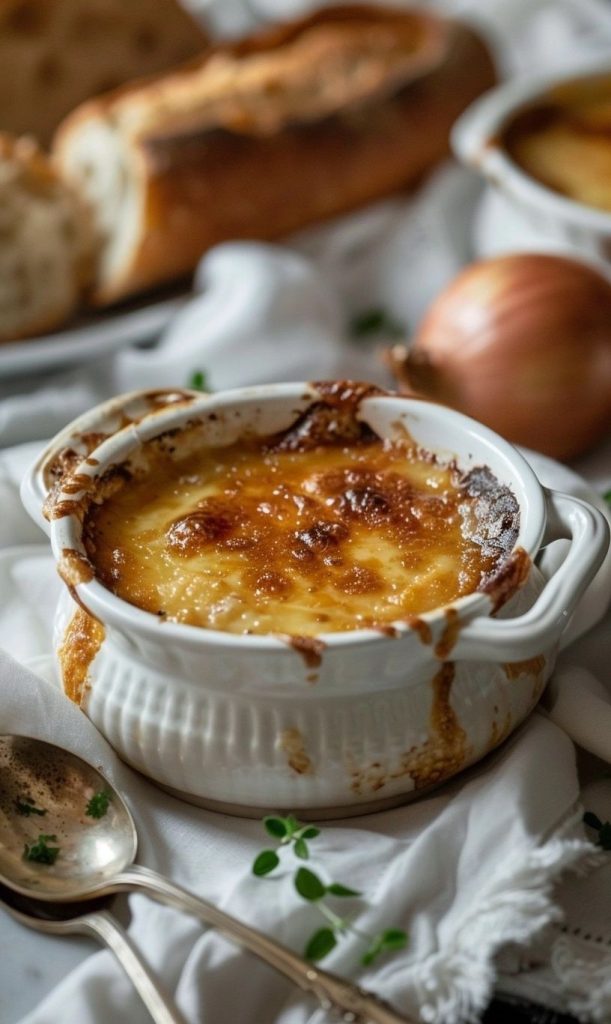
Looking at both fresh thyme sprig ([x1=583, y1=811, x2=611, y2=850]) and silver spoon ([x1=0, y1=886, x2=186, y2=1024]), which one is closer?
silver spoon ([x1=0, y1=886, x2=186, y2=1024])

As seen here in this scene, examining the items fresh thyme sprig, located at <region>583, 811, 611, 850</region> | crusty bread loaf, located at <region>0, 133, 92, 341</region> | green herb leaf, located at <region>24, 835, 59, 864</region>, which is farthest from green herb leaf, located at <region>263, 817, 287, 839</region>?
crusty bread loaf, located at <region>0, 133, 92, 341</region>

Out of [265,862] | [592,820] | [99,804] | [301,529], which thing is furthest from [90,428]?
[592,820]

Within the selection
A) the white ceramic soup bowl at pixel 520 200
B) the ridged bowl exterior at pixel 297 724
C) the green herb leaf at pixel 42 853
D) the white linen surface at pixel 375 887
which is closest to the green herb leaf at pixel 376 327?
the white ceramic soup bowl at pixel 520 200

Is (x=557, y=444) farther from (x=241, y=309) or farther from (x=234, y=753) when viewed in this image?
(x=234, y=753)

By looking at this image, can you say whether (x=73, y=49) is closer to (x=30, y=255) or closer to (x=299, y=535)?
(x=30, y=255)

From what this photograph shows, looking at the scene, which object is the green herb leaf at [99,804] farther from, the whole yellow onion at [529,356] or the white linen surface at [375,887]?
the whole yellow onion at [529,356]

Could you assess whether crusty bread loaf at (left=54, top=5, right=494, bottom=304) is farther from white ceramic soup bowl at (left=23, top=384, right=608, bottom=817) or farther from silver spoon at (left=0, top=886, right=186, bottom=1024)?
silver spoon at (left=0, top=886, right=186, bottom=1024)

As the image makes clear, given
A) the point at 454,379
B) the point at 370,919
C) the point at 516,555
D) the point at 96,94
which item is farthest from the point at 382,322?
the point at 370,919
